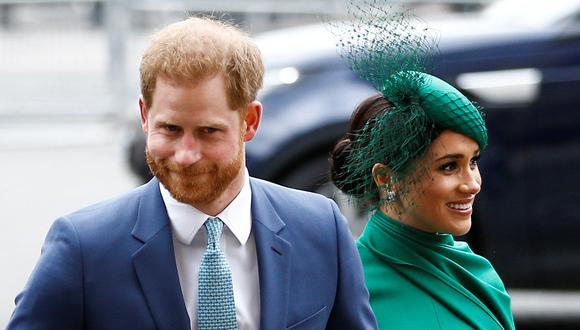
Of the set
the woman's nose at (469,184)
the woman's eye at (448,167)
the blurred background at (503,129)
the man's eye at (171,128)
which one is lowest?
the blurred background at (503,129)

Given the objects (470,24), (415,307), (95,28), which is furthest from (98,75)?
(415,307)

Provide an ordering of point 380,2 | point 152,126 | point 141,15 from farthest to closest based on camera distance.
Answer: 1. point 141,15
2. point 380,2
3. point 152,126

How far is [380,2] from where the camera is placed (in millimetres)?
3350

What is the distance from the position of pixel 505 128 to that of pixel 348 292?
12.2ft

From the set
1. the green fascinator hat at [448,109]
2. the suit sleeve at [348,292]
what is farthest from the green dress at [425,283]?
the suit sleeve at [348,292]

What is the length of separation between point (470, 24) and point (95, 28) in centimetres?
556

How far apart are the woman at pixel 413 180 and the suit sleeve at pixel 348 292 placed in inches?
18.6

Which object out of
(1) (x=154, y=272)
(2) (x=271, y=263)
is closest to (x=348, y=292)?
(2) (x=271, y=263)

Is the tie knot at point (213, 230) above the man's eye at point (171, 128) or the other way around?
the other way around

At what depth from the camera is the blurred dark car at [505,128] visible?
643cm

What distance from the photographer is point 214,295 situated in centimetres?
272

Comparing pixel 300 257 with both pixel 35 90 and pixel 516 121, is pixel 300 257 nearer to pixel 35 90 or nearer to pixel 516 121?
pixel 516 121

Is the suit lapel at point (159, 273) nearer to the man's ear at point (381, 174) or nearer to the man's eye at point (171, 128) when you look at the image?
the man's eye at point (171, 128)

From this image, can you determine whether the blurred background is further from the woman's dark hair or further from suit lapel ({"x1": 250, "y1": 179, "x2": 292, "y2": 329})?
suit lapel ({"x1": 250, "y1": 179, "x2": 292, "y2": 329})
